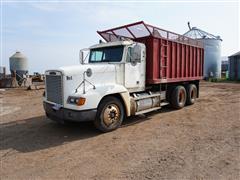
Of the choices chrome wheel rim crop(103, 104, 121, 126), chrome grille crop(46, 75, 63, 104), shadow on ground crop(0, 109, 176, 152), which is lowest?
shadow on ground crop(0, 109, 176, 152)

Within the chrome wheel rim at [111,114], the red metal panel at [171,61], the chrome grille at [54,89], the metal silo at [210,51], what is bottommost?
the chrome wheel rim at [111,114]

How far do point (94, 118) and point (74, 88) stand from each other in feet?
3.06

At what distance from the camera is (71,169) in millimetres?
4188

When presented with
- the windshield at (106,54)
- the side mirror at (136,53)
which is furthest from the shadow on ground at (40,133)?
the windshield at (106,54)

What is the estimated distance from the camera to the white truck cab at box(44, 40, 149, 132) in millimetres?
6055

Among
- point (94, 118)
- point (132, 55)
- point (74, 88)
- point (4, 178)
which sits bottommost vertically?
point (4, 178)

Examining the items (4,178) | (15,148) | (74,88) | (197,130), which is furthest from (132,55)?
(4,178)

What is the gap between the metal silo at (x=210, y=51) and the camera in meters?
32.1

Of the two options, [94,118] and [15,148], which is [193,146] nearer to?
[94,118]

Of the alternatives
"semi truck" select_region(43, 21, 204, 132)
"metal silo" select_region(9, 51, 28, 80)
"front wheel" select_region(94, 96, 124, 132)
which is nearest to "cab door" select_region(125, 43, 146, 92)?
"semi truck" select_region(43, 21, 204, 132)

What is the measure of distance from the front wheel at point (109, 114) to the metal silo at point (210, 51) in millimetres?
27473

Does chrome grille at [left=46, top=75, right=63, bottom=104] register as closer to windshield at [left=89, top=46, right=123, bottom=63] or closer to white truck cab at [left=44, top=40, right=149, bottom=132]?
white truck cab at [left=44, top=40, right=149, bottom=132]

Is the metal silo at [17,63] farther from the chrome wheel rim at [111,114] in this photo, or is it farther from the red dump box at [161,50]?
the chrome wheel rim at [111,114]

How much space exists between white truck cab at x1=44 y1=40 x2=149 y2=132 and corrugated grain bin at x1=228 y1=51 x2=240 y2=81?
26.6m
